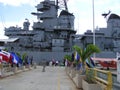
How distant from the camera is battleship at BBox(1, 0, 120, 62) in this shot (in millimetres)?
101250

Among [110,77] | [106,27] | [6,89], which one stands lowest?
[6,89]

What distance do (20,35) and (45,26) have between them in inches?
348

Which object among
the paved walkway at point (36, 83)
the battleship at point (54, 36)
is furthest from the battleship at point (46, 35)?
the paved walkway at point (36, 83)

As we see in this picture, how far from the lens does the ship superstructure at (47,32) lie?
10425 cm

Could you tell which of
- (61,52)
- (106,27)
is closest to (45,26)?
(61,52)

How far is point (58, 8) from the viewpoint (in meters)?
115

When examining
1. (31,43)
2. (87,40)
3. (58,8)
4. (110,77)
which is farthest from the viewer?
(58,8)

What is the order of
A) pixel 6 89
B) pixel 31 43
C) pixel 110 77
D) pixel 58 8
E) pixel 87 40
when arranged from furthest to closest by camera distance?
pixel 58 8 → pixel 31 43 → pixel 87 40 → pixel 6 89 → pixel 110 77

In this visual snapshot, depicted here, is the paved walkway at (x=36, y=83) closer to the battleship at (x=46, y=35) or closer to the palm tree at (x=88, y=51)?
the palm tree at (x=88, y=51)

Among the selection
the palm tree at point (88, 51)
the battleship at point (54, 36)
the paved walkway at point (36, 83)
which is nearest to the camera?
the paved walkway at point (36, 83)

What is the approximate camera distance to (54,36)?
10631 cm

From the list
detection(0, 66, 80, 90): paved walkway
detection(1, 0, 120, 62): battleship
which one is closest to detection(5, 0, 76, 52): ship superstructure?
detection(1, 0, 120, 62): battleship

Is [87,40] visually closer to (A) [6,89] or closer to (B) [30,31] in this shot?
(B) [30,31]

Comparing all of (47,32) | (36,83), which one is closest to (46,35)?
(47,32)
